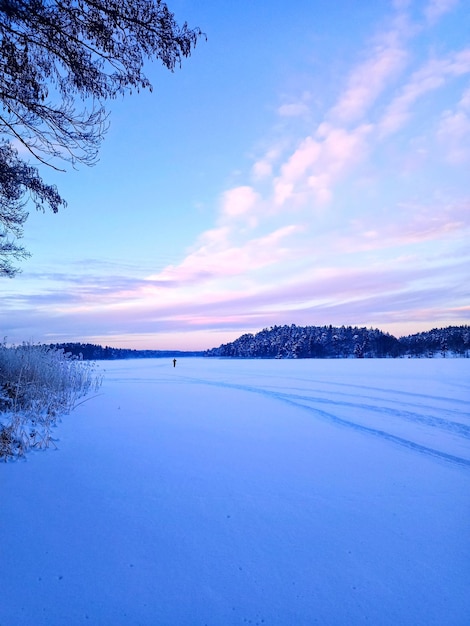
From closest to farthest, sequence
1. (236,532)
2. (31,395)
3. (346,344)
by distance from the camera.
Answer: (236,532) < (31,395) < (346,344)

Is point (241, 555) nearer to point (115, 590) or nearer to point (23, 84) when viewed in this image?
point (115, 590)

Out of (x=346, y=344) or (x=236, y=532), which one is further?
(x=346, y=344)

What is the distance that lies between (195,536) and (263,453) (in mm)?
2484

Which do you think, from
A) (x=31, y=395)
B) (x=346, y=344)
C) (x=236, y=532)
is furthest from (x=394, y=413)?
(x=346, y=344)

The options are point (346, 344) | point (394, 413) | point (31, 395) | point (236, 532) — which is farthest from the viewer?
point (346, 344)

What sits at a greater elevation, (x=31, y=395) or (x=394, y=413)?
(x=31, y=395)

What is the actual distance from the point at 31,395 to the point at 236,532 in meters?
6.93

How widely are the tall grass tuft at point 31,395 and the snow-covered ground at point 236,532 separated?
370mm

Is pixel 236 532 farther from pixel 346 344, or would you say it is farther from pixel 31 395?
pixel 346 344

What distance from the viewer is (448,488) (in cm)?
394

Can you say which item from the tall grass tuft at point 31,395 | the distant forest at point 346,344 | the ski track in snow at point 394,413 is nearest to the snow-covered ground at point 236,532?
the ski track in snow at point 394,413

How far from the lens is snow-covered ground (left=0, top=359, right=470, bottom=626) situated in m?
2.15

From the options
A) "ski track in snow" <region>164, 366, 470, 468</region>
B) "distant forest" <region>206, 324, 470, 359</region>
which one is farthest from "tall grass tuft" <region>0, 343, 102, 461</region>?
"distant forest" <region>206, 324, 470, 359</region>

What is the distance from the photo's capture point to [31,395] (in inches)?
318
